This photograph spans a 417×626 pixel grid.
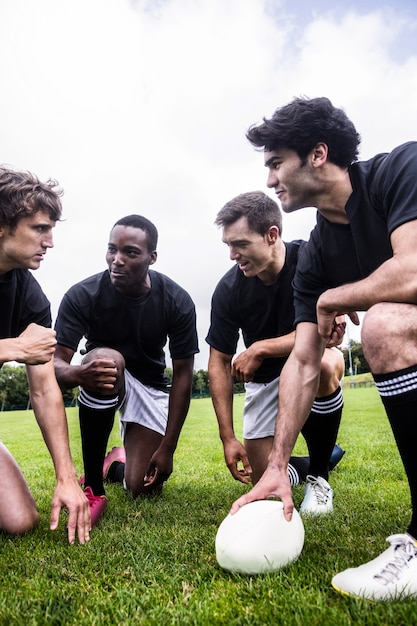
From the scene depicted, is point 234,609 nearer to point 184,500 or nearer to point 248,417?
point 184,500

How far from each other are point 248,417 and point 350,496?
126cm

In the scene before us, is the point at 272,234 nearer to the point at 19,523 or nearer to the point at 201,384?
the point at 19,523

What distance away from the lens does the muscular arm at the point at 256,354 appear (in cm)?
428

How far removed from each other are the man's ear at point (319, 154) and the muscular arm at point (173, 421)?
239 centimetres

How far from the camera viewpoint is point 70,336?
15.2 ft

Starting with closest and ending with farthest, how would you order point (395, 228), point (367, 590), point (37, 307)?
point (367, 590)
point (395, 228)
point (37, 307)

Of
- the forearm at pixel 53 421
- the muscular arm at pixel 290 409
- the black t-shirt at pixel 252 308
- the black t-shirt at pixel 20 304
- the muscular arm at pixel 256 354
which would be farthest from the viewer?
the black t-shirt at pixel 252 308

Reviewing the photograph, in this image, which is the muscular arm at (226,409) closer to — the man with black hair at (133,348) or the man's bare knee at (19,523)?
the man with black hair at (133,348)

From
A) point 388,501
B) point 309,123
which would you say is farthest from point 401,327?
point 388,501

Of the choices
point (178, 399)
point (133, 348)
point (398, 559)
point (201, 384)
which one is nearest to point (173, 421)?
point (178, 399)

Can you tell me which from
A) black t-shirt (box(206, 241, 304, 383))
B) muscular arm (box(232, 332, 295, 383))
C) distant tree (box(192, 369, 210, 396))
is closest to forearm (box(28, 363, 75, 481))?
muscular arm (box(232, 332, 295, 383))

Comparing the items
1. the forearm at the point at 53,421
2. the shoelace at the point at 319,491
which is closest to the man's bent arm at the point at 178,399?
the shoelace at the point at 319,491

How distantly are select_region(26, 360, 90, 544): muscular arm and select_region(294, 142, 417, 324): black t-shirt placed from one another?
5.48 feet

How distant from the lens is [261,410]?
5094 millimetres
